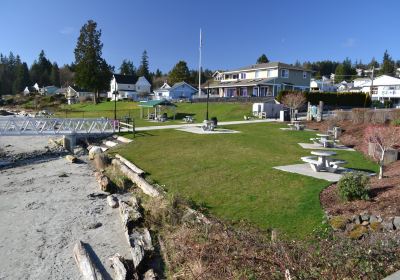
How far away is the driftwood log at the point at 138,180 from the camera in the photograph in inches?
530

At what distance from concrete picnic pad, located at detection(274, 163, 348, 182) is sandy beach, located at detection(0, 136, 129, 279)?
291 inches

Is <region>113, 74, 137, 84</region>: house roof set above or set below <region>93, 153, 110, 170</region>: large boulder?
above

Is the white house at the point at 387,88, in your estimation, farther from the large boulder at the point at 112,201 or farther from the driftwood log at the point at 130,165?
the large boulder at the point at 112,201

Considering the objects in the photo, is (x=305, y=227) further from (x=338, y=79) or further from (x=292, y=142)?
(x=338, y=79)

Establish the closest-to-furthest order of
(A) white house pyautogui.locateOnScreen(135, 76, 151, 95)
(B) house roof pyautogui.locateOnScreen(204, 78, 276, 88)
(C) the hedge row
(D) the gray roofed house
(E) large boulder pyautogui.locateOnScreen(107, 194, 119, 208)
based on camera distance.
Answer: (E) large boulder pyautogui.locateOnScreen(107, 194, 119, 208) → (C) the hedge row → (B) house roof pyautogui.locateOnScreen(204, 78, 276, 88) → (D) the gray roofed house → (A) white house pyautogui.locateOnScreen(135, 76, 151, 95)

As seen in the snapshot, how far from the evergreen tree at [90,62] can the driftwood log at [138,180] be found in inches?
2095

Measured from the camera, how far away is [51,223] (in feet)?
38.8

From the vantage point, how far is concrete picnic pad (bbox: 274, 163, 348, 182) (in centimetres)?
1376

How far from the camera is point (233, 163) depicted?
1705cm

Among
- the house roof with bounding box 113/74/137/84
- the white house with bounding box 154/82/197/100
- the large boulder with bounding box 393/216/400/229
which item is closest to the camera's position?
the large boulder with bounding box 393/216/400/229

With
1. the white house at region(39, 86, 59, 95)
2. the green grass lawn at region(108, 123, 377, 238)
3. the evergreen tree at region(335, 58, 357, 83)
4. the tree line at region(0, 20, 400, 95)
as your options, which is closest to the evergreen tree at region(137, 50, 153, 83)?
the tree line at region(0, 20, 400, 95)

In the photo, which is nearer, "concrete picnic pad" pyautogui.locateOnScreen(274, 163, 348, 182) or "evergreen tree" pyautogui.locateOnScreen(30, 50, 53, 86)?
"concrete picnic pad" pyautogui.locateOnScreen(274, 163, 348, 182)

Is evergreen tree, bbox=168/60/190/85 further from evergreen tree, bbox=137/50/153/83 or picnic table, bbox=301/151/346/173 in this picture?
picnic table, bbox=301/151/346/173

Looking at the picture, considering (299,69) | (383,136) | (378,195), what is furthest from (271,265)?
(299,69)
